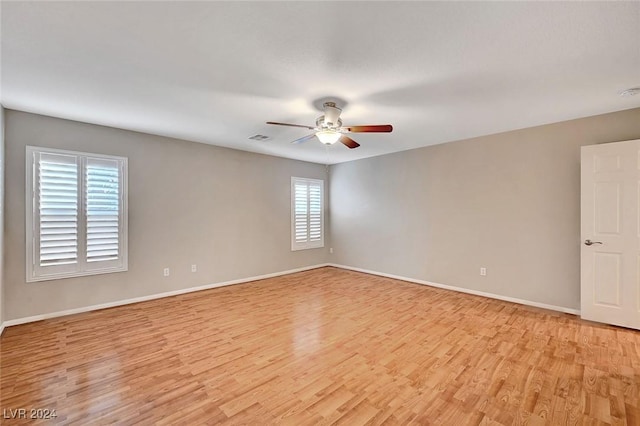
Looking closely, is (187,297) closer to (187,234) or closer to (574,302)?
(187,234)

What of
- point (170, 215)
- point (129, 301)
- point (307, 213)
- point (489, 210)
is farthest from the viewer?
point (307, 213)

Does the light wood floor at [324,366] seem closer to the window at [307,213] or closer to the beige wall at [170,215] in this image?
the beige wall at [170,215]

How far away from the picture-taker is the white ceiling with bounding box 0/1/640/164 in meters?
1.70

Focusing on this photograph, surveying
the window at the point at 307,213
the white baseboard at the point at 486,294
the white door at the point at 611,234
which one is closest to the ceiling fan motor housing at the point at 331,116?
the white door at the point at 611,234

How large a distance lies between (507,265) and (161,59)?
4.92m

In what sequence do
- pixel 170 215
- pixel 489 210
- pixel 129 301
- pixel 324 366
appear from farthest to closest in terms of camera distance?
pixel 170 215 → pixel 489 210 → pixel 129 301 → pixel 324 366

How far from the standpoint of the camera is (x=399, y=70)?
2.35 meters

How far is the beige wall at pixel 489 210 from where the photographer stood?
3646 millimetres

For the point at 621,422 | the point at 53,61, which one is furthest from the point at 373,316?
the point at 53,61

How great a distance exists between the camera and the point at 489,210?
433 cm

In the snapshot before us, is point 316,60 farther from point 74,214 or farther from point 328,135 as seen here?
point 74,214

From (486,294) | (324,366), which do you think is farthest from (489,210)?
(324,366)

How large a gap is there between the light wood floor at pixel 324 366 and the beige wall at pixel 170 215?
0.43m

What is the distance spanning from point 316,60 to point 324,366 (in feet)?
8.35
